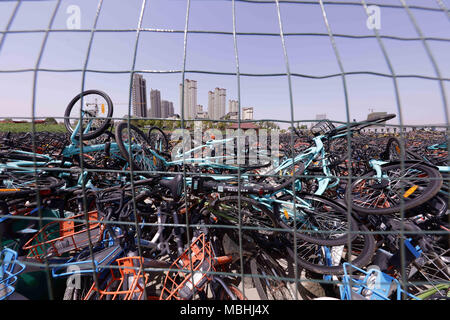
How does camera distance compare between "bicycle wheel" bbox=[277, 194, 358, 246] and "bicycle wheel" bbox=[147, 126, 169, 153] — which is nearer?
"bicycle wheel" bbox=[277, 194, 358, 246]

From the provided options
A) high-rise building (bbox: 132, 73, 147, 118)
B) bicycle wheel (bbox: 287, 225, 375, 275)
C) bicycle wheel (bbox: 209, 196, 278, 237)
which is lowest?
bicycle wheel (bbox: 287, 225, 375, 275)

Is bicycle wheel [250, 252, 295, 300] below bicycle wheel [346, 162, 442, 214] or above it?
below

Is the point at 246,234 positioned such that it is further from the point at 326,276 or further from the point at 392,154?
the point at 392,154

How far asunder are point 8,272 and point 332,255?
130 inches

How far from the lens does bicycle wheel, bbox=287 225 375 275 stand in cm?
194

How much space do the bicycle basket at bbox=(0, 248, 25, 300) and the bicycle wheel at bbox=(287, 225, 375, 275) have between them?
7.98ft

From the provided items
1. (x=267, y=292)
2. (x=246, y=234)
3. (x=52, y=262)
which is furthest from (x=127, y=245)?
(x=267, y=292)

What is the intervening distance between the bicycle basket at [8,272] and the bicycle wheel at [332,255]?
7.98ft

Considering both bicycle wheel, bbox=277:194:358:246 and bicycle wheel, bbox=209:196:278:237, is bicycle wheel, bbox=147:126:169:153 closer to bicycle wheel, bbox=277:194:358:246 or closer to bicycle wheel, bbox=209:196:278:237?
bicycle wheel, bbox=209:196:278:237

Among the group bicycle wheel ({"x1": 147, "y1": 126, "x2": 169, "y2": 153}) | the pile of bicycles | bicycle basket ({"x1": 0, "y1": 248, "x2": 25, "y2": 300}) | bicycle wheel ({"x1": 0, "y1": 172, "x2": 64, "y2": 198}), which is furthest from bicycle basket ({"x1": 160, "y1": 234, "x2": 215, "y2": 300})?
bicycle wheel ({"x1": 147, "y1": 126, "x2": 169, "y2": 153})

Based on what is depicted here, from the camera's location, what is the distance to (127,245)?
192 cm

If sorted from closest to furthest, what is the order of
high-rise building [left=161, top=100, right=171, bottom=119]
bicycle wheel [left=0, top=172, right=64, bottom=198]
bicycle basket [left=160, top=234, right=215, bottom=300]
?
bicycle basket [left=160, top=234, right=215, bottom=300]
bicycle wheel [left=0, top=172, right=64, bottom=198]
high-rise building [left=161, top=100, right=171, bottom=119]

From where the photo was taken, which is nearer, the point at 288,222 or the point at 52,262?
the point at 52,262

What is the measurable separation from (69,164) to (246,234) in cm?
311
